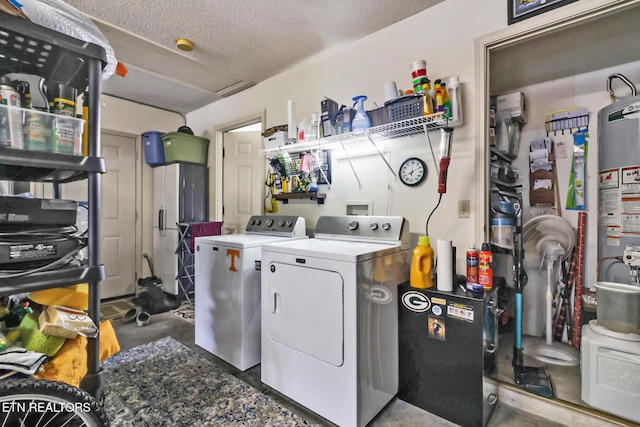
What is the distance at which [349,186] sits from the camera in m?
2.59

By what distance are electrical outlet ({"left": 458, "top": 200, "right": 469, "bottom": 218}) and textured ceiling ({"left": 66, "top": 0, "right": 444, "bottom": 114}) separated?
138 centimetres

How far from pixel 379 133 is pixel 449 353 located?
150 centimetres

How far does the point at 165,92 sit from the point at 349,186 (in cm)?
270

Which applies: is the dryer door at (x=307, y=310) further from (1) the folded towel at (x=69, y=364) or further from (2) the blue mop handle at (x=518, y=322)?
(2) the blue mop handle at (x=518, y=322)

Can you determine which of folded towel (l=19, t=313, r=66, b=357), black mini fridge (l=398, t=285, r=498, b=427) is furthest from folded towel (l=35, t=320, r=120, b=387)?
black mini fridge (l=398, t=285, r=498, b=427)

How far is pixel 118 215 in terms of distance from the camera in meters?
4.02

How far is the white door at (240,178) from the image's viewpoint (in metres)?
3.57

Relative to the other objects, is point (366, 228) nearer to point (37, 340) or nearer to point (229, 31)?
point (37, 340)

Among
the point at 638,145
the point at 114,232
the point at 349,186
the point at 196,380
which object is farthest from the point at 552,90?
the point at 114,232

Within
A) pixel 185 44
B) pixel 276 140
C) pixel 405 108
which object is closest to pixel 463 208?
pixel 405 108

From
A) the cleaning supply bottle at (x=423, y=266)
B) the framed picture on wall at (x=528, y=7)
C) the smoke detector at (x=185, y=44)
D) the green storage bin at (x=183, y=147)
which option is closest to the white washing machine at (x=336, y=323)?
the cleaning supply bottle at (x=423, y=266)

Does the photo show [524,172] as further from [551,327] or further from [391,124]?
[391,124]

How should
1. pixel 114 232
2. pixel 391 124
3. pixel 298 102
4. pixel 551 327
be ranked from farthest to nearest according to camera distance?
pixel 114 232 → pixel 298 102 → pixel 551 327 → pixel 391 124

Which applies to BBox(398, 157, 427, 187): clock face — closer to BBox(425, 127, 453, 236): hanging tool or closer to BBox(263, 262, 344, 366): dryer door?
BBox(425, 127, 453, 236): hanging tool
